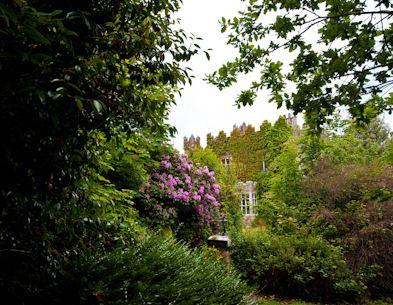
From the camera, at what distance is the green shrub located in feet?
21.3

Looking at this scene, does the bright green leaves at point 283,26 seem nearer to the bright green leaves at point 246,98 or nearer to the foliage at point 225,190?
the bright green leaves at point 246,98

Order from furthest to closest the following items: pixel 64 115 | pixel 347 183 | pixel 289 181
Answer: pixel 289 181
pixel 347 183
pixel 64 115

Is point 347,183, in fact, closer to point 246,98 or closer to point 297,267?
point 297,267

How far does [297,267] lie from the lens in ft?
A: 22.1

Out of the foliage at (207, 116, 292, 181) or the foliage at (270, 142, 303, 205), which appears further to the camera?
the foliage at (207, 116, 292, 181)

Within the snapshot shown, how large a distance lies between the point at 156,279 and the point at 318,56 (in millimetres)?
2594

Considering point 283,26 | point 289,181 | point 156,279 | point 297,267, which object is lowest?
point 297,267

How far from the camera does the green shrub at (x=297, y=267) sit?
6.48m

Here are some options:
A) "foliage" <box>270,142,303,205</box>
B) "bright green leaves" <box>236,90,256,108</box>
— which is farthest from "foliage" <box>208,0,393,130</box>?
"foliage" <box>270,142,303,205</box>

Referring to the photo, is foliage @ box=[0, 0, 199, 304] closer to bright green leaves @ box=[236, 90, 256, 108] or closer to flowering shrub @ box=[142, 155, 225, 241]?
bright green leaves @ box=[236, 90, 256, 108]

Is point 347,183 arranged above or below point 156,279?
above

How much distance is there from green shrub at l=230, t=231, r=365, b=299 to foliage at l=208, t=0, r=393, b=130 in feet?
15.5

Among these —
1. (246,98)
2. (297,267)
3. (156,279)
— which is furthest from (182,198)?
(246,98)

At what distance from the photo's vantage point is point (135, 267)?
271cm
